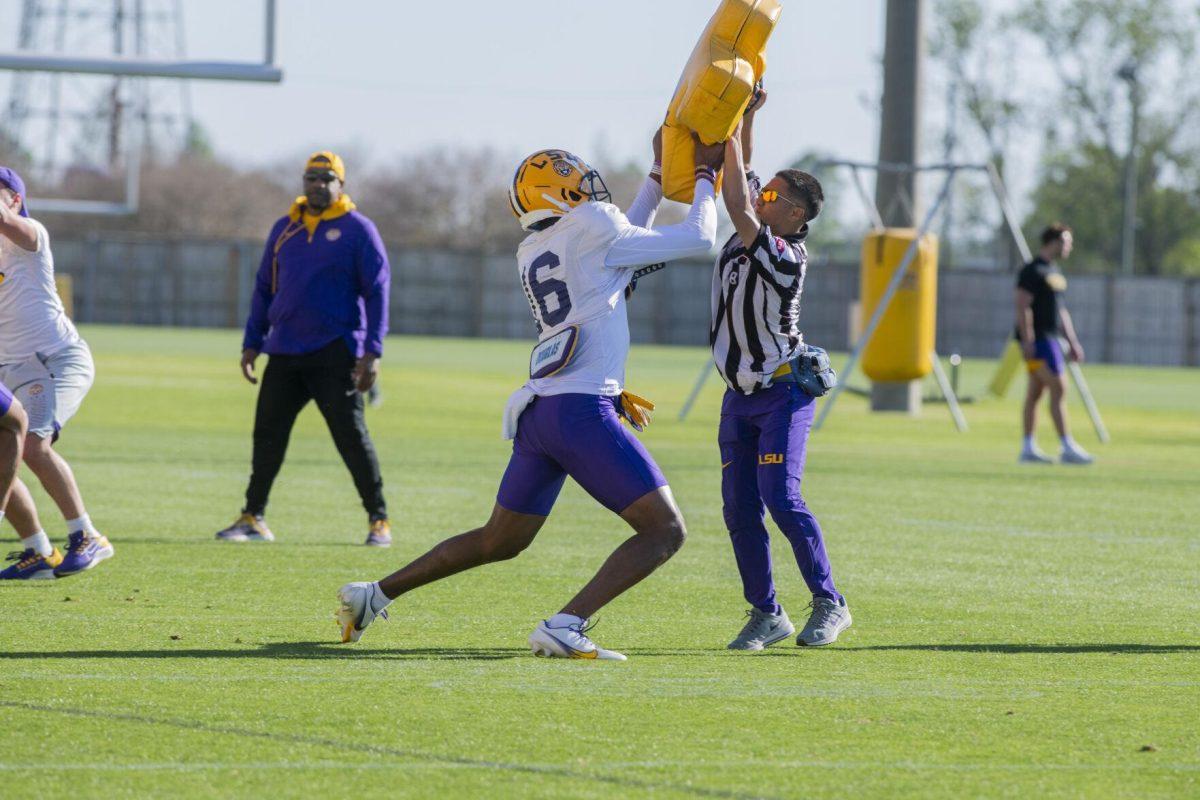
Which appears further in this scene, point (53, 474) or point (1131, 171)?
point (1131, 171)

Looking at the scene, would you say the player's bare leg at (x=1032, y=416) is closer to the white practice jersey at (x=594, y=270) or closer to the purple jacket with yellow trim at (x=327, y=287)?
the purple jacket with yellow trim at (x=327, y=287)

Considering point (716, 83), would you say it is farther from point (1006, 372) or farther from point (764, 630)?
point (1006, 372)

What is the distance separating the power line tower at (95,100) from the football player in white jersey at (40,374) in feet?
28.9

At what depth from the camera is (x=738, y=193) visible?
6.77 meters

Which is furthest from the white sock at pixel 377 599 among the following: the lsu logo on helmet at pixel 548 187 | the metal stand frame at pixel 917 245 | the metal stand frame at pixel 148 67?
the metal stand frame at pixel 917 245

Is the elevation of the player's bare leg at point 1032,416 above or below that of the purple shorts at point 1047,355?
below

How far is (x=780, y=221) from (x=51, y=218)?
249 ft

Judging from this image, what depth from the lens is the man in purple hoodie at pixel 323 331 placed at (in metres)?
10.4

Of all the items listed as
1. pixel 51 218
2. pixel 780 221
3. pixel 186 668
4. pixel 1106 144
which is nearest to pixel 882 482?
pixel 780 221

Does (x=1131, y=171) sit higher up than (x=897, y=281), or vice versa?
(x=1131, y=171)

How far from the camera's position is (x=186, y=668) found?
250 inches

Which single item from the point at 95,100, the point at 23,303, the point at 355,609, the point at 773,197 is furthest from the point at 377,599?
the point at 95,100

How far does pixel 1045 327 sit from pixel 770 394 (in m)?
10.5

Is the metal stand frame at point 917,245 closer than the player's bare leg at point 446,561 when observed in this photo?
No
